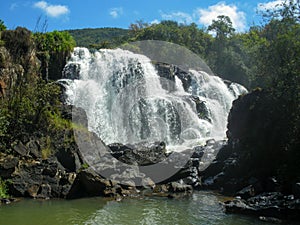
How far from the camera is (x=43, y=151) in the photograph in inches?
707

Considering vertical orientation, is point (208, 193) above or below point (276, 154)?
below

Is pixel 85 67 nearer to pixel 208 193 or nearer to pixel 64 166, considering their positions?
pixel 64 166

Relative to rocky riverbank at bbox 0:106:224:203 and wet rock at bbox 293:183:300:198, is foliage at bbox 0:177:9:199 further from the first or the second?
wet rock at bbox 293:183:300:198

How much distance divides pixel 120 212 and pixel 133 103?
53.8 ft

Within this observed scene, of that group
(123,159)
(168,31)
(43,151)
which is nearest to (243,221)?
(123,159)

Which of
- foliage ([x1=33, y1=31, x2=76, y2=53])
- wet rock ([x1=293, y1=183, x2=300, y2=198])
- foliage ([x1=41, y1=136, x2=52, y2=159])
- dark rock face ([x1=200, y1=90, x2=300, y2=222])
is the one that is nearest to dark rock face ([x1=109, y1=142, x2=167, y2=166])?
dark rock face ([x1=200, y1=90, x2=300, y2=222])

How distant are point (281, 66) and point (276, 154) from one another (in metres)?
4.24

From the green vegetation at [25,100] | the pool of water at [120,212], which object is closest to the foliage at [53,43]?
the green vegetation at [25,100]

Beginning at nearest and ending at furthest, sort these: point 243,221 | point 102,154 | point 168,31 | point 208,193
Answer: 1. point 243,221
2. point 208,193
3. point 102,154
4. point 168,31

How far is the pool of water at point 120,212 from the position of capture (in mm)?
11656

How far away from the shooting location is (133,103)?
28.6 m

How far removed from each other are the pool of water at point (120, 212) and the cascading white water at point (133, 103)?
1130 cm

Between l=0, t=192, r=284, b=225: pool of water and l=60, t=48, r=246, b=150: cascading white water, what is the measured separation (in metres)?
11.3

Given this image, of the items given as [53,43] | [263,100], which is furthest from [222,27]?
[263,100]
